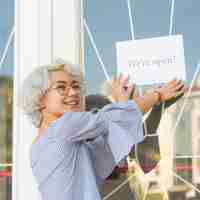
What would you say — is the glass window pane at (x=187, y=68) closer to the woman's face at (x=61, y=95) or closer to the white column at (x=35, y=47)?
the white column at (x=35, y=47)

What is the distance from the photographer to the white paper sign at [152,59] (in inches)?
66.1

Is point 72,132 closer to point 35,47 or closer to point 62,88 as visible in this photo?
point 62,88

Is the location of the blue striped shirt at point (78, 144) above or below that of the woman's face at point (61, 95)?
below

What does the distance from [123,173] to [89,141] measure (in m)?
0.29

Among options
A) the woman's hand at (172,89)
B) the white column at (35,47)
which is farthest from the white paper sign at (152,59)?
the white column at (35,47)

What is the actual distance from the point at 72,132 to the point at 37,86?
17 cm

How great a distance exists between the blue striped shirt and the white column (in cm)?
40

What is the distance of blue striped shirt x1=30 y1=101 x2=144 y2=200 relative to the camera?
1.32 m

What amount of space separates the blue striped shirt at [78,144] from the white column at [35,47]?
403 millimetres

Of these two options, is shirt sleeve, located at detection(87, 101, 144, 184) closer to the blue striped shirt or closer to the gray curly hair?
the blue striped shirt

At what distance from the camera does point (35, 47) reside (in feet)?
5.94

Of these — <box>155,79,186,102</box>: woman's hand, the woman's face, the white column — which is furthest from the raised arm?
the white column

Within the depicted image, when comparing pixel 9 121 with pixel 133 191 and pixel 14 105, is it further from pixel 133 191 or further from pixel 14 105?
pixel 133 191

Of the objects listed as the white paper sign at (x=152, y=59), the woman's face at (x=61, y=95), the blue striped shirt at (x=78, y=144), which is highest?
the white paper sign at (x=152, y=59)
